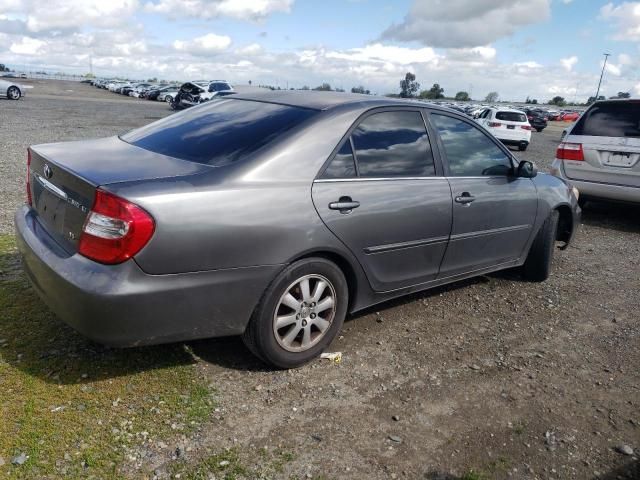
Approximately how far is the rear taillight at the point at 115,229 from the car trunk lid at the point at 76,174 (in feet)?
0.36

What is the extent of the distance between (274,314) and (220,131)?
48.0 inches

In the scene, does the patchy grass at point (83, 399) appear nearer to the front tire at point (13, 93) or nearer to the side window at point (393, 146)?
the side window at point (393, 146)

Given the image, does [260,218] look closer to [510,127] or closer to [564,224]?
[564,224]

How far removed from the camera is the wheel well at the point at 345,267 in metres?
3.18

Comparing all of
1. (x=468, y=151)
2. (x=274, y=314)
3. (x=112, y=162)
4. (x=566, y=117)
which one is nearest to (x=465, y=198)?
(x=468, y=151)

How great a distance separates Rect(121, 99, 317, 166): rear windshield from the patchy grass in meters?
1.27

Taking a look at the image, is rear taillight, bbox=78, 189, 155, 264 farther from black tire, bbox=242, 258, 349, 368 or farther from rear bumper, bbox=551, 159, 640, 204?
rear bumper, bbox=551, 159, 640, 204

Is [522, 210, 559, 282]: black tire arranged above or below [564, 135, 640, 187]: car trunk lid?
below

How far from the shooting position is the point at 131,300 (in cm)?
255

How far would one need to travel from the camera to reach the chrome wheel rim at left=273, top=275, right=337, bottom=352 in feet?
10.2

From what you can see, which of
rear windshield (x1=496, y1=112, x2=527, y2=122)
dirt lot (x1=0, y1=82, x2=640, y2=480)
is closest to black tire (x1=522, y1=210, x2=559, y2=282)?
dirt lot (x1=0, y1=82, x2=640, y2=480)

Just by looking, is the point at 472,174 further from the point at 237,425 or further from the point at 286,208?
the point at 237,425

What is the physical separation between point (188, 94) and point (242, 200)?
28523 mm

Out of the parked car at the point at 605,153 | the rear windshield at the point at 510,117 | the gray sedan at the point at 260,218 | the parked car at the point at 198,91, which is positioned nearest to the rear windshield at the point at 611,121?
the parked car at the point at 605,153
